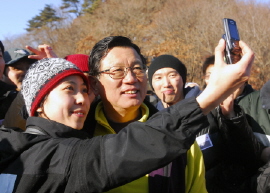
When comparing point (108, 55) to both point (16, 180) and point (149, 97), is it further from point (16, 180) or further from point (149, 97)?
point (149, 97)

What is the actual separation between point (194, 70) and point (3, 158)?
1663cm

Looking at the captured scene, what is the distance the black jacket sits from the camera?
1179mm

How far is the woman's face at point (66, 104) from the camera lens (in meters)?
1.59

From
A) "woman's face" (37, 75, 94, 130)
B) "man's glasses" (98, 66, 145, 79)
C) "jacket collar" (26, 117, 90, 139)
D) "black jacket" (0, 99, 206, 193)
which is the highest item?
"man's glasses" (98, 66, 145, 79)

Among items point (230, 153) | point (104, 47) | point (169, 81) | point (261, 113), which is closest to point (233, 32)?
point (104, 47)

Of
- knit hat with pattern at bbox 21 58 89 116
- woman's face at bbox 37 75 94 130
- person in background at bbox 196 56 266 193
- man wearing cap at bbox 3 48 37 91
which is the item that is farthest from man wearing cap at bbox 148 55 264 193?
man wearing cap at bbox 3 48 37 91

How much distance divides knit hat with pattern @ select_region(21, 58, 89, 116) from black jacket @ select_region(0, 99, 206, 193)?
310mm

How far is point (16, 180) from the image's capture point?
1321 mm

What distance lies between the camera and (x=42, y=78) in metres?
1.62

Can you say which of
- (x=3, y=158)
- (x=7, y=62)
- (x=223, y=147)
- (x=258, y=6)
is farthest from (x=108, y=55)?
(x=258, y=6)

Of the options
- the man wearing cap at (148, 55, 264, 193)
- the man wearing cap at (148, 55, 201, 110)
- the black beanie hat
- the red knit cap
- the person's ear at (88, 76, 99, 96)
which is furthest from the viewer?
the black beanie hat

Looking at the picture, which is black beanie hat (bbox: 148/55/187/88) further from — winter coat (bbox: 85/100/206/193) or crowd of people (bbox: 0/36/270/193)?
winter coat (bbox: 85/100/206/193)

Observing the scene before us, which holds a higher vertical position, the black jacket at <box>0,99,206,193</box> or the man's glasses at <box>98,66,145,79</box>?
the man's glasses at <box>98,66,145,79</box>

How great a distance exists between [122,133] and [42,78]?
24.4 inches
